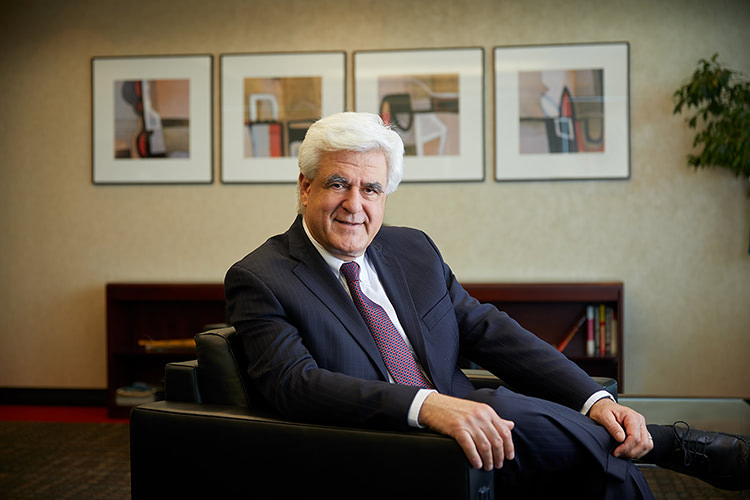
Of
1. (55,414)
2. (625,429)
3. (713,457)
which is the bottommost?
(55,414)

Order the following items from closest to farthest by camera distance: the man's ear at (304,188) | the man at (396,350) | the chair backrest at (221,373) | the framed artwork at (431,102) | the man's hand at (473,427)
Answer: the man's hand at (473,427)
the man at (396,350)
the chair backrest at (221,373)
the man's ear at (304,188)
the framed artwork at (431,102)

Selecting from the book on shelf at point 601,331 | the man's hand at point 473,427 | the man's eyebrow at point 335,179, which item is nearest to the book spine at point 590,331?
the book on shelf at point 601,331

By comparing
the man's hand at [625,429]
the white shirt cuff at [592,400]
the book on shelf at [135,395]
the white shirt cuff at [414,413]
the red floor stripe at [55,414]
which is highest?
the white shirt cuff at [414,413]

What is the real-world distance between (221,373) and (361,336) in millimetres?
405

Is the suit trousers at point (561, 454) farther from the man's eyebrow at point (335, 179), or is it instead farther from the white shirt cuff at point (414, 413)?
the man's eyebrow at point (335, 179)

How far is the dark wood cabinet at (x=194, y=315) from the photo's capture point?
445 cm

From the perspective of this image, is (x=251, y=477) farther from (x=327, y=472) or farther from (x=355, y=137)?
(x=355, y=137)

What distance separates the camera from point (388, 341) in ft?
6.82

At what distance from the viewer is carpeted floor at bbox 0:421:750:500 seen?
3.23 metres

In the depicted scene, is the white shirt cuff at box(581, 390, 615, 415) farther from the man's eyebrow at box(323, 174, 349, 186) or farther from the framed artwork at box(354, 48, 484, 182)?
the framed artwork at box(354, 48, 484, 182)

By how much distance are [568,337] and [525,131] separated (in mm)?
1416

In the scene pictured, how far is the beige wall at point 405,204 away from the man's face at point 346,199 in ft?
9.08

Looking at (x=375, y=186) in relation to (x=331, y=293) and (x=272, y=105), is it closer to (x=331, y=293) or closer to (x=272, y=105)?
(x=331, y=293)

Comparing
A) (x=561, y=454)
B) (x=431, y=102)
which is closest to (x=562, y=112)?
(x=431, y=102)
